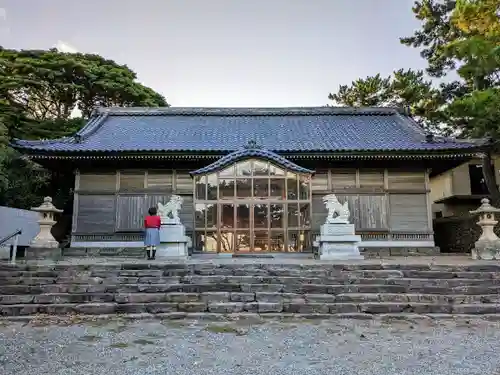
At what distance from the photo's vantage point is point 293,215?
44.7ft

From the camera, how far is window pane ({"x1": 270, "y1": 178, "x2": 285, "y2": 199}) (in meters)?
13.6

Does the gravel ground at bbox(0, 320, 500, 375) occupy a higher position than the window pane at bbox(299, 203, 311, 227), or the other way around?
the window pane at bbox(299, 203, 311, 227)

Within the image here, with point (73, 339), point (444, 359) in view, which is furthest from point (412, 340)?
point (73, 339)

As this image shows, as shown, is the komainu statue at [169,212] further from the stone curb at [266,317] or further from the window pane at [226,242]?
the stone curb at [266,317]

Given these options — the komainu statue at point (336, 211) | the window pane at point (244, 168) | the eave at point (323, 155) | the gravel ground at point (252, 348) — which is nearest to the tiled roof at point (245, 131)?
the eave at point (323, 155)

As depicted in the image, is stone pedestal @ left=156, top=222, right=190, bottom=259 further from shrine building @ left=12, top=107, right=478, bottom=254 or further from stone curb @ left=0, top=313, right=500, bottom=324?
stone curb @ left=0, top=313, right=500, bottom=324

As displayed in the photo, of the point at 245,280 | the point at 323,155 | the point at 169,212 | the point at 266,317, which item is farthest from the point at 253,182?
the point at 266,317

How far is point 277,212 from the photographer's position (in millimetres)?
13594

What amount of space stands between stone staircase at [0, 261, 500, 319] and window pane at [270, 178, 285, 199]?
5.08 metres

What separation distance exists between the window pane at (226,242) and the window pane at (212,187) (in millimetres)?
1294

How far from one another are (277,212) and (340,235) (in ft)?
9.25

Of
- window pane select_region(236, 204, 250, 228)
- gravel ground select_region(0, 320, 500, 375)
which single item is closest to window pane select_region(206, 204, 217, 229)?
window pane select_region(236, 204, 250, 228)

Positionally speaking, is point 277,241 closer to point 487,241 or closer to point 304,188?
point 304,188

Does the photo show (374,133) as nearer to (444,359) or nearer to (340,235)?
(340,235)
